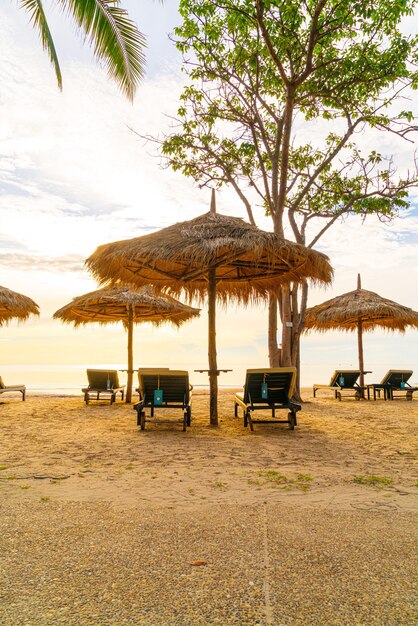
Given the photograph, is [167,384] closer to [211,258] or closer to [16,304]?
[211,258]

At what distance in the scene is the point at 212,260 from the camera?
668cm

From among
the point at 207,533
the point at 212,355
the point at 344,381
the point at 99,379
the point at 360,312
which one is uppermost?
the point at 360,312

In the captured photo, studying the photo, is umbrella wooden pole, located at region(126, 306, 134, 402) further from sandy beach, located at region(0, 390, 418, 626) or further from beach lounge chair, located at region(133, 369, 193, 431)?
sandy beach, located at region(0, 390, 418, 626)

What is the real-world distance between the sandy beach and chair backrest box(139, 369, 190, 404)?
1298 millimetres

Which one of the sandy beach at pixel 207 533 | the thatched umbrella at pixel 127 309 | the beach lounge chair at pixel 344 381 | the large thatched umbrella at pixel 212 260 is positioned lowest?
the sandy beach at pixel 207 533

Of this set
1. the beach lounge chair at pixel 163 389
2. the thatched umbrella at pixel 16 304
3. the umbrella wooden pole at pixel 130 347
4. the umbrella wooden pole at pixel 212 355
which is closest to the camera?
the beach lounge chair at pixel 163 389

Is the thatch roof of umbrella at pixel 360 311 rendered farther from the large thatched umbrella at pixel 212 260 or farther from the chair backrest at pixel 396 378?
the large thatched umbrella at pixel 212 260

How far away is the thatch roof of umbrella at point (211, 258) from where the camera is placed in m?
6.10

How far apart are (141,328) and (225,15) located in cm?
759

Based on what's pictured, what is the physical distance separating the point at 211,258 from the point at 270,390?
2.02m

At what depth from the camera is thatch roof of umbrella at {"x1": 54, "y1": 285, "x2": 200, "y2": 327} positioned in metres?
9.69

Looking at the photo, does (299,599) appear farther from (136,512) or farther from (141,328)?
(141,328)

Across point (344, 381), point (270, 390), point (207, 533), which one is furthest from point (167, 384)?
point (344, 381)

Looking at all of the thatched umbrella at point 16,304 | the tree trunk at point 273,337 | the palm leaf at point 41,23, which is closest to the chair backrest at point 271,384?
the tree trunk at point 273,337
